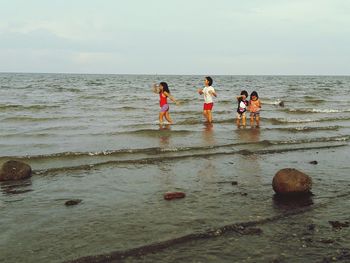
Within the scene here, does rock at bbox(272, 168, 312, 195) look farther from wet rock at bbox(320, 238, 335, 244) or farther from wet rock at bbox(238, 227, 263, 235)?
wet rock at bbox(320, 238, 335, 244)

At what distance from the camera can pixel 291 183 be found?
607 cm

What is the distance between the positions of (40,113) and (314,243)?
17217 mm

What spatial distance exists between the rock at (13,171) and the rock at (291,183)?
4595mm

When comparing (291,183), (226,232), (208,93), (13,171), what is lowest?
(226,232)

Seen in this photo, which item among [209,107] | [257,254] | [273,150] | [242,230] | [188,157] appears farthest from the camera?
[209,107]

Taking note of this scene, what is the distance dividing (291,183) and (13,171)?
4.96 m

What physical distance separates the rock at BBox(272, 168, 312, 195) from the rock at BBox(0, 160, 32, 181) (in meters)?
4.60

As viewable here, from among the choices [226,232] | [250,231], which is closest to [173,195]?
[226,232]

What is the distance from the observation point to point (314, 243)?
14.4ft

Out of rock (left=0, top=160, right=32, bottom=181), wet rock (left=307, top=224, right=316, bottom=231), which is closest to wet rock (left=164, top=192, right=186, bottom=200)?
wet rock (left=307, top=224, right=316, bottom=231)

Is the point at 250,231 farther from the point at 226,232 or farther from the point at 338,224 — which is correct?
the point at 338,224

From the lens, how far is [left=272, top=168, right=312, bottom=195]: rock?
6074 mm

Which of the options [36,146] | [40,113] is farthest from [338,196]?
[40,113]

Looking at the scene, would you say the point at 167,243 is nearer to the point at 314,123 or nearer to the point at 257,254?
the point at 257,254
